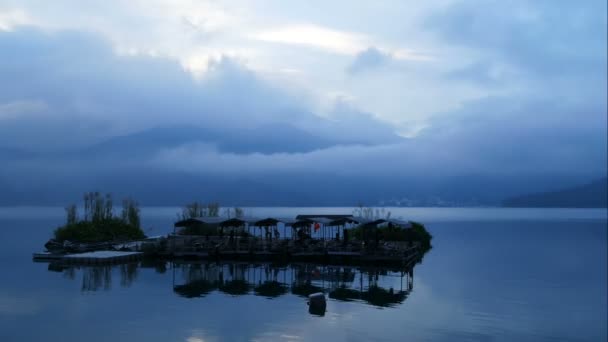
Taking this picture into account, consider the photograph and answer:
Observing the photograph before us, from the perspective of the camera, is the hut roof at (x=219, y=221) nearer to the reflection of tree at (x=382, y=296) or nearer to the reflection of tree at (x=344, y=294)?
the reflection of tree at (x=344, y=294)

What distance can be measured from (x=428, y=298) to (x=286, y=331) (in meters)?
10.2

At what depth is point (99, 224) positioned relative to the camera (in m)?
47.8

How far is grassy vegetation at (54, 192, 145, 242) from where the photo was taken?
148ft

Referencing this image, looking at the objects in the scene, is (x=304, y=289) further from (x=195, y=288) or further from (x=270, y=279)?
(x=195, y=288)

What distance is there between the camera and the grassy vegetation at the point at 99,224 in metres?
45.1

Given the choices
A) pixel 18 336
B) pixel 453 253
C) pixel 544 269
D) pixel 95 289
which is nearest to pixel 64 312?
pixel 18 336

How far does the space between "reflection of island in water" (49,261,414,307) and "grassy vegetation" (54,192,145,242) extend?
8.19 m

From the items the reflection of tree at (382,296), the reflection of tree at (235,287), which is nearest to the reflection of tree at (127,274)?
the reflection of tree at (235,287)

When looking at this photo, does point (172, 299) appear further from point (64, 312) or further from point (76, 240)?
point (76, 240)

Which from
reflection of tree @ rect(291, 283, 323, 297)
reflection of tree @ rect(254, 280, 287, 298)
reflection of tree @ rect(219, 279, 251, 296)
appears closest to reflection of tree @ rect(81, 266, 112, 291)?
reflection of tree @ rect(219, 279, 251, 296)

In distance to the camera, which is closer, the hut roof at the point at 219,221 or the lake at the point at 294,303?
the lake at the point at 294,303

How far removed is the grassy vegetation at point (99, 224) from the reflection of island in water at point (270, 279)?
26.9ft

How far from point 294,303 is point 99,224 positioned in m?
28.2

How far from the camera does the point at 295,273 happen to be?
34875 millimetres
